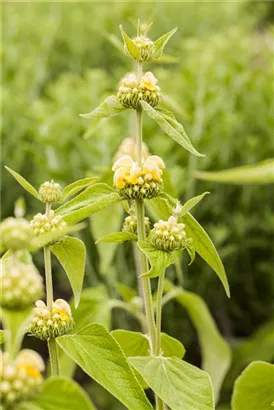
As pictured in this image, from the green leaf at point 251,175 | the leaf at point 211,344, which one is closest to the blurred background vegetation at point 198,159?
the leaf at point 211,344

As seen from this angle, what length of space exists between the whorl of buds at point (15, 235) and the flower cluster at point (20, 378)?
0.05 meters

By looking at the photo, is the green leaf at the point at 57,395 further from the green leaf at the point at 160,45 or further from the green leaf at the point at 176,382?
the green leaf at the point at 160,45

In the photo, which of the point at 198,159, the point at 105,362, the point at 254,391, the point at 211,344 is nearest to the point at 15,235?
the point at 105,362

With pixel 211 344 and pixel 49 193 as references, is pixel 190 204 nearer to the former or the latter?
pixel 49 193

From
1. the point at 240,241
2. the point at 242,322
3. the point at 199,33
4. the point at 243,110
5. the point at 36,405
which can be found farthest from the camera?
the point at 199,33

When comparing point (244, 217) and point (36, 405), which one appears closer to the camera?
point (36, 405)

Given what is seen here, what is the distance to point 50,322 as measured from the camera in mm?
469

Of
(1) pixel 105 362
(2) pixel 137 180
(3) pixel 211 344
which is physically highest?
(2) pixel 137 180

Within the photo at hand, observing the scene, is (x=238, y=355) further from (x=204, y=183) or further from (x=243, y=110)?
(x=243, y=110)

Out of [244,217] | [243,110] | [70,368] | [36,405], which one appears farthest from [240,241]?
[36,405]

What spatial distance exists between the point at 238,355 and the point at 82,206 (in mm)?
1001

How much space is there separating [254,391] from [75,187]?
0.19 meters

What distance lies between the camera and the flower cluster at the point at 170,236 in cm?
50

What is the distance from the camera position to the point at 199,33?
8.66 feet
